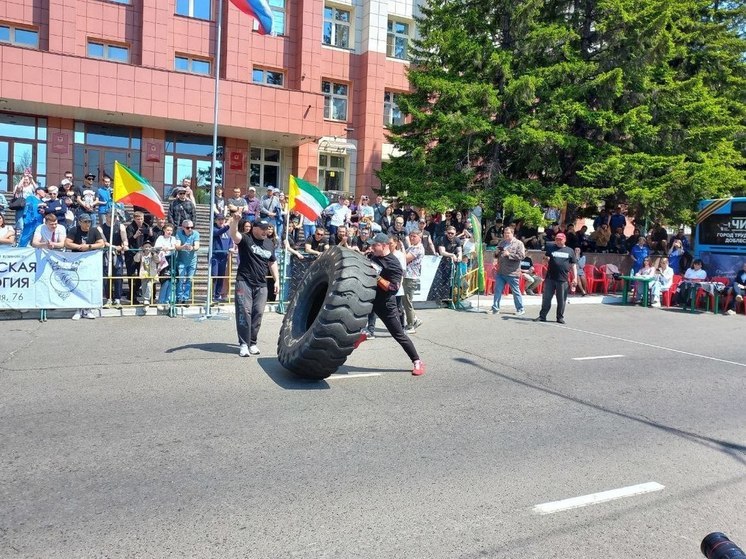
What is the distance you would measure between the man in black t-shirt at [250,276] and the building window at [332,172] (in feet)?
67.9

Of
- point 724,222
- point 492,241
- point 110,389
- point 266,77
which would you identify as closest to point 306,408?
point 110,389

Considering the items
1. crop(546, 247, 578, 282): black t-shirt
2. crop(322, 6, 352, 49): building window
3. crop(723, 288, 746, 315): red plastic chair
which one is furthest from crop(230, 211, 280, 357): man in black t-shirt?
crop(322, 6, 352, 49): building window

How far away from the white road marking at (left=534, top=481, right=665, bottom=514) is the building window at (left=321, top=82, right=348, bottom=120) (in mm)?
25977

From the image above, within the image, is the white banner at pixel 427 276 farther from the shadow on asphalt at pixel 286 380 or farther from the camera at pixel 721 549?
the camera at pixel 721 549

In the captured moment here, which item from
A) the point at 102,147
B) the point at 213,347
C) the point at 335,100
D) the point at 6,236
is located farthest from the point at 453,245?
the point at 335,100

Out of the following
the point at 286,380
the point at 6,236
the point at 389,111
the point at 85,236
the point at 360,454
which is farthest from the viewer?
the point at 389,111

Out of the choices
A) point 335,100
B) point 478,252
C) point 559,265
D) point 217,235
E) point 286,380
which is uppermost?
point 335,100

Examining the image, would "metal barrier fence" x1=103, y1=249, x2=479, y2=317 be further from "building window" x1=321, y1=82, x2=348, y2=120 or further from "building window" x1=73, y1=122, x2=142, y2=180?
"building window" x1=321, y1=82, x2=348, y2=120

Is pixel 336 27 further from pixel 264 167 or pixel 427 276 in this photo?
pixel 427 276

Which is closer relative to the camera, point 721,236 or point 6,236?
point 6,236

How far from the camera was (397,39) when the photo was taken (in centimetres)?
2967

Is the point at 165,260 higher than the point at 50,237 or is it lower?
lower

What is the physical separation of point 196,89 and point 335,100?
754 centimetres

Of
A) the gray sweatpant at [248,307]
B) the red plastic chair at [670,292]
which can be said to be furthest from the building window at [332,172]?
the gray sweatpant at [248,307]
